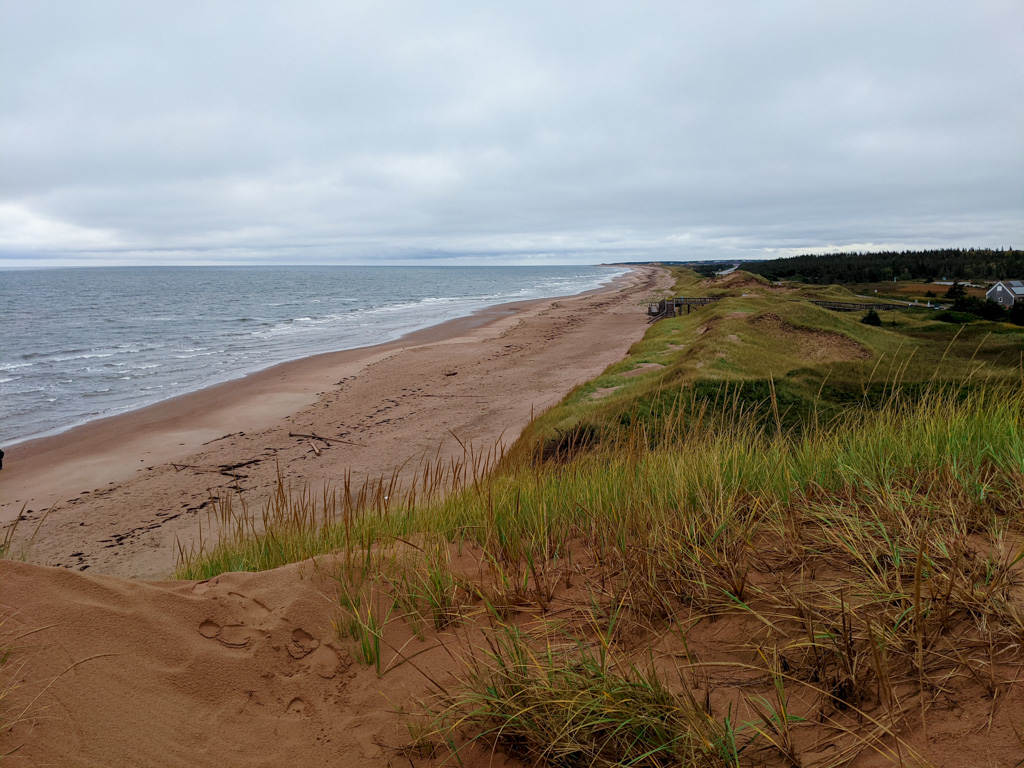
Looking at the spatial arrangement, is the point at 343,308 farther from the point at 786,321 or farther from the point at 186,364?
the point at 786,321

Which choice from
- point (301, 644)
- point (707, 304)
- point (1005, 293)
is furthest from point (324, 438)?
Answer: point (1005, 293)

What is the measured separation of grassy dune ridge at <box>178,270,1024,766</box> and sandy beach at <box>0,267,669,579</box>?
41.1 inches

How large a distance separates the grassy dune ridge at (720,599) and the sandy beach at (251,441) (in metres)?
1.04

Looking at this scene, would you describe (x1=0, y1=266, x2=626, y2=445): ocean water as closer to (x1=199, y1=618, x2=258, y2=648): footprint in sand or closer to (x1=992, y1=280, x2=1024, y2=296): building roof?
(x1=199, y1=618, x2=258, y2=648): footprint in sand

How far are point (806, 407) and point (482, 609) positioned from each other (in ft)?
24.7

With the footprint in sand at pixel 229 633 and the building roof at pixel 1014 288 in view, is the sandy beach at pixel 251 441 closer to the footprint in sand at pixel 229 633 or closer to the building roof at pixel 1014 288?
the footprint in sand at pixel 229 633

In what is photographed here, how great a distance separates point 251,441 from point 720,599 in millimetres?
14189

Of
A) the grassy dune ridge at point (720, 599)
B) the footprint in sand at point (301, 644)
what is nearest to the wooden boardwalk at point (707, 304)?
the grassy dune ridge at point (720, 599)

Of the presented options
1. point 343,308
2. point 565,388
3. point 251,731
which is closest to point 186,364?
point 565,388

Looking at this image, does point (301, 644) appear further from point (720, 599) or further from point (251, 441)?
point (251, 441)

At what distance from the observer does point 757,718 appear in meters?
2.10

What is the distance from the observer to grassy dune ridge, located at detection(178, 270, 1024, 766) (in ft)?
6.57

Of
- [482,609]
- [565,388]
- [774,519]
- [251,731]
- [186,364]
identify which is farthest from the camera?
[186,364]

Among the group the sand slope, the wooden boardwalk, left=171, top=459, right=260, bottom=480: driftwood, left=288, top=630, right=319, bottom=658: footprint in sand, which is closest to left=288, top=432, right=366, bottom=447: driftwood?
left=171, top=459, right=260, bottom=480: driftwood
